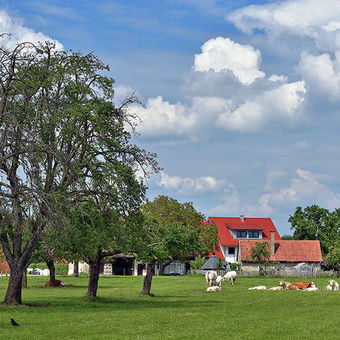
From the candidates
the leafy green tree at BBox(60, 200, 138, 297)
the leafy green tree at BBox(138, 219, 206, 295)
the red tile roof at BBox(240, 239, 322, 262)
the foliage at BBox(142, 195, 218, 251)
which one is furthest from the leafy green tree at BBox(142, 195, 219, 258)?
the leafy green tree at BBox(60, 200, 138, 297)

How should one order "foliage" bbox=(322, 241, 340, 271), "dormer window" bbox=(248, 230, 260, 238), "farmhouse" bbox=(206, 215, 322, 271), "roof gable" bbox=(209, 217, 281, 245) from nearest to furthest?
"foliage" bbox=(322, 241, 340, 271) < "farmhouse" bbox=(206, 215, 322, 271) < "roof gable" bbox=(209, 217, 281, 245) < "dormer window" bbox=(248, 230, 260, 238)

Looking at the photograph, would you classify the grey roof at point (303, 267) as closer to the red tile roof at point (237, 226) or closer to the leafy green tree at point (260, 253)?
the leafy green tree at point (260, 253)

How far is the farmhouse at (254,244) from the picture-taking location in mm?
116213

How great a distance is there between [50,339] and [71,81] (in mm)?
21304

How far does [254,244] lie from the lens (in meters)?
119

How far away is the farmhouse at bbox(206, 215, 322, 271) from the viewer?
116 m

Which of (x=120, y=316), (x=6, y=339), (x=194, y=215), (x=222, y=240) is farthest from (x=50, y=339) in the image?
(x=222, y=240)

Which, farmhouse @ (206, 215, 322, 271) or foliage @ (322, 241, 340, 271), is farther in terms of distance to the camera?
farmhouse @ (206, 215, 322, 271)

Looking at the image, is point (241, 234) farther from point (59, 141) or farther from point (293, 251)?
point (59, 141)

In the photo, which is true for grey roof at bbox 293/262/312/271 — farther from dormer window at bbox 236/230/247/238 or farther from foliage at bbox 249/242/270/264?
dormer window at bbox 236/230/247/238

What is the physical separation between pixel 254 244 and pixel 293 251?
7.41 metres

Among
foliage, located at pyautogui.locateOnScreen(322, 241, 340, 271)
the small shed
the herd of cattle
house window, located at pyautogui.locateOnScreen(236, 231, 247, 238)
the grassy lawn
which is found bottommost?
the grassy lawn

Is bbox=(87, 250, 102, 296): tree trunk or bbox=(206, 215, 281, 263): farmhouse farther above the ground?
bbox=(206, 215, 281, 263): farmhouse

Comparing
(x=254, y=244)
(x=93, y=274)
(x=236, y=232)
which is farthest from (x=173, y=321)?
(x=236, y=232)
